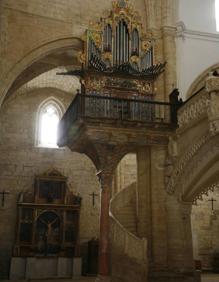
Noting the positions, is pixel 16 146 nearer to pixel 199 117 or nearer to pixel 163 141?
pixel 163 141

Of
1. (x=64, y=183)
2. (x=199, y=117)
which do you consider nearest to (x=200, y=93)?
(x=199, y=117)

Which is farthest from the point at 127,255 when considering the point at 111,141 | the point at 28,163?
the point at 28,163

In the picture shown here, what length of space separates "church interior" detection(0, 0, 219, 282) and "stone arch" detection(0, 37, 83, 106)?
38mm

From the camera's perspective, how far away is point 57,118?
18219 mm

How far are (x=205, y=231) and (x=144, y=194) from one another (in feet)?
16.0

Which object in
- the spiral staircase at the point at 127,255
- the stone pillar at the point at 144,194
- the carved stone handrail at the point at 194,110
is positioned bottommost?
the spiral staircase at the point at 127,255

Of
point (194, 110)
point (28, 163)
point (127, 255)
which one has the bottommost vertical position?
point (127, 255)

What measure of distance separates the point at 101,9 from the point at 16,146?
22.8ft

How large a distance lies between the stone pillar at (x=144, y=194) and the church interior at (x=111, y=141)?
0.11 ft

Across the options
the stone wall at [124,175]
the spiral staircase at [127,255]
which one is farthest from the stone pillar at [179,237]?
the stone wall at [124,175]

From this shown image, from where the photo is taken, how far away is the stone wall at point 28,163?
16.4 meters

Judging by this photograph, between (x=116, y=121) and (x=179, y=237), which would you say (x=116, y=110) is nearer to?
(x=116, y=121)

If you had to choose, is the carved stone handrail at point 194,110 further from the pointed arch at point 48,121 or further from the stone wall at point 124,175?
the pointed arch at point 48,121

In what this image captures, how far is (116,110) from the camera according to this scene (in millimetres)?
11477
